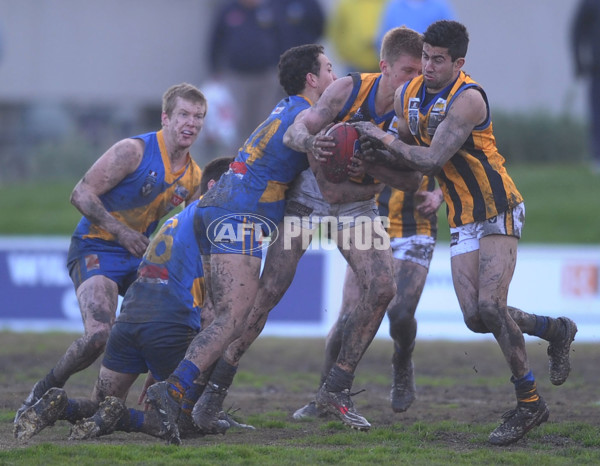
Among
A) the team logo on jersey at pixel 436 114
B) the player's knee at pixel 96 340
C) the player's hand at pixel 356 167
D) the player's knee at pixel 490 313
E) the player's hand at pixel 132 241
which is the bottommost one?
the player's knee at pixel 96 340

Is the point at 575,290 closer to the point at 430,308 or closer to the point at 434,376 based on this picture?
the point at 430,308

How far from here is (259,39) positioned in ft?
53.0

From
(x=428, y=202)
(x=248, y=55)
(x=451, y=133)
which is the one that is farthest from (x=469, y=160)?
(x=248, y=55)

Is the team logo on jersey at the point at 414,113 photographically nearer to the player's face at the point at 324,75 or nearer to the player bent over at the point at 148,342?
the player's face at the point at 324,75

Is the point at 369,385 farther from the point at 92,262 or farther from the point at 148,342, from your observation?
the point at 148,342

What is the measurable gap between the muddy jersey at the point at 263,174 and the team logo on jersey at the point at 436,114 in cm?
88

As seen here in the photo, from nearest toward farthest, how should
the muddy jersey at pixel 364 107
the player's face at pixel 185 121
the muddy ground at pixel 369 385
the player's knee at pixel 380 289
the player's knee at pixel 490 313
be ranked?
the player's knee at pixel 490 313 < the player's knee at pixel 380 289 < the muddy jersey at pixel 364 107 < the muddy ground at pixel 369 385 < the player's face at pixel 185 121

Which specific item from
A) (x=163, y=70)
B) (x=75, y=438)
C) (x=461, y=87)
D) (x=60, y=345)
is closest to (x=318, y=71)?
(x=461, y=87)

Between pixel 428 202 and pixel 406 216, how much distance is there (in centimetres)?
22

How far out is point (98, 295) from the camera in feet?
24.2

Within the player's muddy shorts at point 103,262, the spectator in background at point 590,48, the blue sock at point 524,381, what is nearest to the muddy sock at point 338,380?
the blue sock at point 524,381

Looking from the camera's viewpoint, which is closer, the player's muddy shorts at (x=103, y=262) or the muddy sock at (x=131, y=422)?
the muddy sock at (x=131, y=422)

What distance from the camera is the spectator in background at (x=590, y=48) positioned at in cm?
1720

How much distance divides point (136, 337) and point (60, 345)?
597cm
